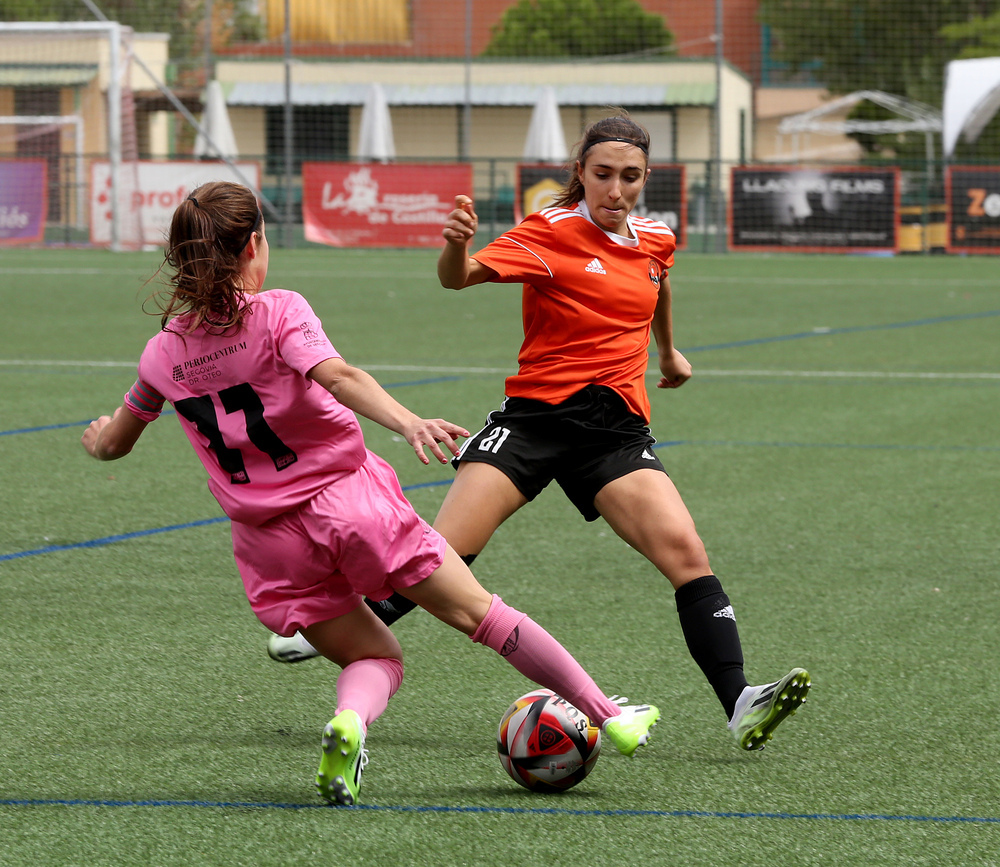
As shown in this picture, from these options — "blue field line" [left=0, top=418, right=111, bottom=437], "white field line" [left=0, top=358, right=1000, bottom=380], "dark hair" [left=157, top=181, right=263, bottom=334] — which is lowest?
"blue field line" [left=0, top=418, right=111, bottom=437]

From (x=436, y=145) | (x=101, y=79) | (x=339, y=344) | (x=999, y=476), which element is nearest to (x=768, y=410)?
(x=999, y=476)

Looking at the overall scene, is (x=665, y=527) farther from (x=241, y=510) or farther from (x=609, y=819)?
(x=241, y=510)

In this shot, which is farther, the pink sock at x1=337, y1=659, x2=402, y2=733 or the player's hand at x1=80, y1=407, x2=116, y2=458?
the player's hand at x1=80, y1=407, x2=116, y2=458

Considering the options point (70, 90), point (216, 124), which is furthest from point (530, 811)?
point (70, 90)

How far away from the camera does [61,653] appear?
4.58m

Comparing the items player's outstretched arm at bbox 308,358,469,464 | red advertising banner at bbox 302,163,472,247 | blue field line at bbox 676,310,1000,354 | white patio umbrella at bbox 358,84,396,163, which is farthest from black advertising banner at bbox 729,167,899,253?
player's outstretched arm at bbox 308,358,469,464

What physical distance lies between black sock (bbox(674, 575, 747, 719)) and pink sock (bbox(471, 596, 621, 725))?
0.38 meters

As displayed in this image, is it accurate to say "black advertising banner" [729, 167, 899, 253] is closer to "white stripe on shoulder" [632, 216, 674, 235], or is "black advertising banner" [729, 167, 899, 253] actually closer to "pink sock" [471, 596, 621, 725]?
"white stripe on shoulder" [632, 216, 674, 235]

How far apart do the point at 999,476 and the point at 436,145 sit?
136 feet

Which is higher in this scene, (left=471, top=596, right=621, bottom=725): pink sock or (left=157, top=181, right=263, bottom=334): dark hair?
(left=157, top=181, right=263, bottom=334): dark hair

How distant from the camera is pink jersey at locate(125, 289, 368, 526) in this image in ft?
10.6

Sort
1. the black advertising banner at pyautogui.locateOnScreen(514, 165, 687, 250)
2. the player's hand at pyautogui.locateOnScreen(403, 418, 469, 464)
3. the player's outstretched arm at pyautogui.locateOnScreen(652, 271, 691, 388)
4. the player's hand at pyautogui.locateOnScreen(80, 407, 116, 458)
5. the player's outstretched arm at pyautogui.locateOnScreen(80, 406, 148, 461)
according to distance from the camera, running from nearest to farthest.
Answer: the player's hand at pyautogui.locateOnScreen(403, 418, 469, 464)
the player's outstretched arm at pyautogui.locateOnScreen(80, 406, 148, 461)
the player's hand at pyautogui.locateOnScreen(80, 407, 116, 458)
the player's outstretched arm at pyautogui.locateOnScreen(652, 271, 691, 388)
the black advertising banner at pyautogui.locateOnScreen(514, 165, 687, 250)

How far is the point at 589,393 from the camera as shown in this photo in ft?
13.8

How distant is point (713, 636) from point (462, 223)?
4.13 feet
